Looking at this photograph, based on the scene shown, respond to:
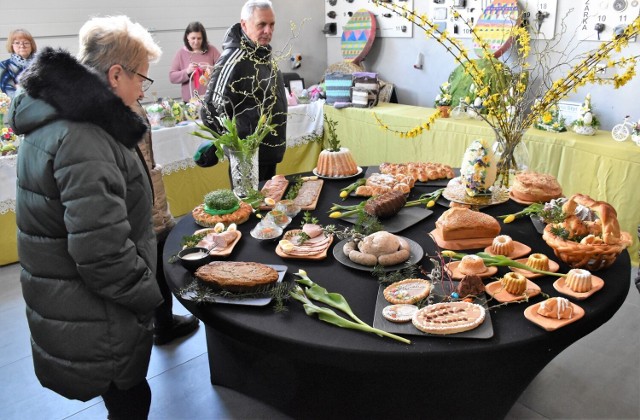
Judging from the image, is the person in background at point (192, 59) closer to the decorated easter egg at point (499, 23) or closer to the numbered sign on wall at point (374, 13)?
the numbered sign on wall at point (374, 13)

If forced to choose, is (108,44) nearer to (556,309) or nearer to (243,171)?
(243,171)

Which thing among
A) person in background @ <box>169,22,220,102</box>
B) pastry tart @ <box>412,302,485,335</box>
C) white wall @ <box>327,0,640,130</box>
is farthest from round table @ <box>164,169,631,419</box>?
person in background @ <box>169,22,220,102</box>

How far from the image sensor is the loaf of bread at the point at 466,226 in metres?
1.73

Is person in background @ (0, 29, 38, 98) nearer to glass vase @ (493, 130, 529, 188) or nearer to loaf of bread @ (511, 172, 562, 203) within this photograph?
glass vase @ (493, 130, 529, 188)

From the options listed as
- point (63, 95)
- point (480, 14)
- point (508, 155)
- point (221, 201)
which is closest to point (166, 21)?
point (480, 14)

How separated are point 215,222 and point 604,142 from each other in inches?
108

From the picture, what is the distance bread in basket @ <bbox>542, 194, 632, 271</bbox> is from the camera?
A: 1532 mm

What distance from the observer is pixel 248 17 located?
2.88m

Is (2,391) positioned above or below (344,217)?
below

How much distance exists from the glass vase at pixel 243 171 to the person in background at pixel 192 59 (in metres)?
2.75

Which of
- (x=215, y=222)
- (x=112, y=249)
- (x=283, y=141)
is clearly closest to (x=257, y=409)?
(x=215, y=222)

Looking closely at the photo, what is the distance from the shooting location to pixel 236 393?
2.19 metres

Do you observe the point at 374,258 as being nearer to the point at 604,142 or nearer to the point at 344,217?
the point at 344,217

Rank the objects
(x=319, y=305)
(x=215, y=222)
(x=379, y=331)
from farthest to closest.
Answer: (x=215, y=222) → (x=319, y=305) → (x=379, y=331)
